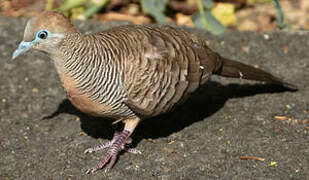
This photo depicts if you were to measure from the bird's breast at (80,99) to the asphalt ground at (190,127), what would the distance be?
1.99 ft

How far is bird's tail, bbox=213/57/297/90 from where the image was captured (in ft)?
18.2

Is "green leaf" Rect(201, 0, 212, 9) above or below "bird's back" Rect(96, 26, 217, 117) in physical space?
below

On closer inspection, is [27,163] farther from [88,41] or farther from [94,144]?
[88,41]

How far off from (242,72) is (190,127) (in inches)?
33.3

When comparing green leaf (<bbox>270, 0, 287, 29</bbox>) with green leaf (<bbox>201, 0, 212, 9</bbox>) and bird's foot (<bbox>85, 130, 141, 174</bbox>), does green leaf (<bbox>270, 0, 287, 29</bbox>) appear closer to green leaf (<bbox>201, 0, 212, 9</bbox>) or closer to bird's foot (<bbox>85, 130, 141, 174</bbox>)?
green leaf (<bbox>201, 0, 212, 9</bbox>)

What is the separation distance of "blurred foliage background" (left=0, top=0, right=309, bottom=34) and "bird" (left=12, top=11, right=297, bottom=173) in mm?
1955

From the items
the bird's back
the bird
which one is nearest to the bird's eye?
the bird

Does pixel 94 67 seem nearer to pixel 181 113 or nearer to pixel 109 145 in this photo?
pixel 109 145

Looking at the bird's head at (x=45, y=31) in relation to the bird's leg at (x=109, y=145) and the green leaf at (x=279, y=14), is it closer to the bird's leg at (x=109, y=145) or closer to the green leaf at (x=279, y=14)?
the bird's leg at (x=109, y=145)

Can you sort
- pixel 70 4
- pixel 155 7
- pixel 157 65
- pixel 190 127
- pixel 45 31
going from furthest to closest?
1. pixel 70 4
2. pixel 155 7
3. pixel 190 127
4. pixel 157 65
5. pixel 45 31

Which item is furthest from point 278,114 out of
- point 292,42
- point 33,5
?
point 33,5

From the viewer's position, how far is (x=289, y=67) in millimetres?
6426

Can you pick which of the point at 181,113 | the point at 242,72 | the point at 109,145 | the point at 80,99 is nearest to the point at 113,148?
the point at 109,145

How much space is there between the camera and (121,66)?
15.1 ft
